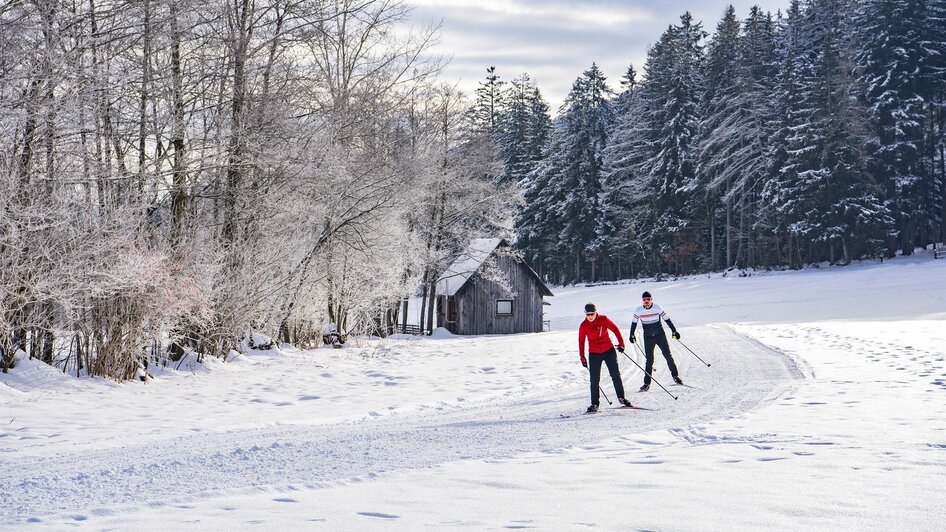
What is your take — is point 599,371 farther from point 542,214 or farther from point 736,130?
point 542,214

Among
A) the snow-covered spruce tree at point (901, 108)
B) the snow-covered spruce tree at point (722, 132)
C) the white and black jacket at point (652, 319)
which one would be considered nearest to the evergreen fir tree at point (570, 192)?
the snow-covered spruce tree at point (722, 132)

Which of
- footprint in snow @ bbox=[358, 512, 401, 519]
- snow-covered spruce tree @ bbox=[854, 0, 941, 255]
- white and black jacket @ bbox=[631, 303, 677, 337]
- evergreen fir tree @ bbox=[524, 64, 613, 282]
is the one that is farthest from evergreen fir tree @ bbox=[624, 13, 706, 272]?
footprint in snow @ bbox=[358, 512, 401, 519]

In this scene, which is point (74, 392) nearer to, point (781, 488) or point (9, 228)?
point (9, 228)

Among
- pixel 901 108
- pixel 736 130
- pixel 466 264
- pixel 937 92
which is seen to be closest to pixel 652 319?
pixel 466 264

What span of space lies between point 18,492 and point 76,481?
0.47 meters

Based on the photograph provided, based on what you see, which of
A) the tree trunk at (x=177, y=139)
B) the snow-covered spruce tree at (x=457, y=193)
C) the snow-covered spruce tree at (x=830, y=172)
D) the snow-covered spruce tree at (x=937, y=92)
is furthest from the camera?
the snow-covered spruce tree at (x=937, y=92)

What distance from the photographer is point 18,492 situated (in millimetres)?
6449

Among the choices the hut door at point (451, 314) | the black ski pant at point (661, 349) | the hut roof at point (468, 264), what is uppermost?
the hut roof at point (468, 264)

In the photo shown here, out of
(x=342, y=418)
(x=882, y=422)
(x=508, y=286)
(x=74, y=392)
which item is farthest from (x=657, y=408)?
(x=508, y=286)

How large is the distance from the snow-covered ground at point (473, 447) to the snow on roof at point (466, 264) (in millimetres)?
18697

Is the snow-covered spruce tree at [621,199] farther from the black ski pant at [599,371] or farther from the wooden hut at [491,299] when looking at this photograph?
the black ski pant at [599,371]

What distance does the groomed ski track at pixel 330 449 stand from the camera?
6465 mm

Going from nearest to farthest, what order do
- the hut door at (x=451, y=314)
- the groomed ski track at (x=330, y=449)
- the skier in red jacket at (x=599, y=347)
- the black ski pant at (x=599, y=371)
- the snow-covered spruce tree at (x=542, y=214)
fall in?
the groomed ski track at (x=330, y=449) → the black ski pant at (x=599, y=371) → the skier in red jacket at (x=599, y=347) → the hut door at (x=451, y=314) → the snow-covered spruce tree at (x=542, y=214)

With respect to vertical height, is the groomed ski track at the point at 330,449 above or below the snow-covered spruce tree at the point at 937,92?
below
